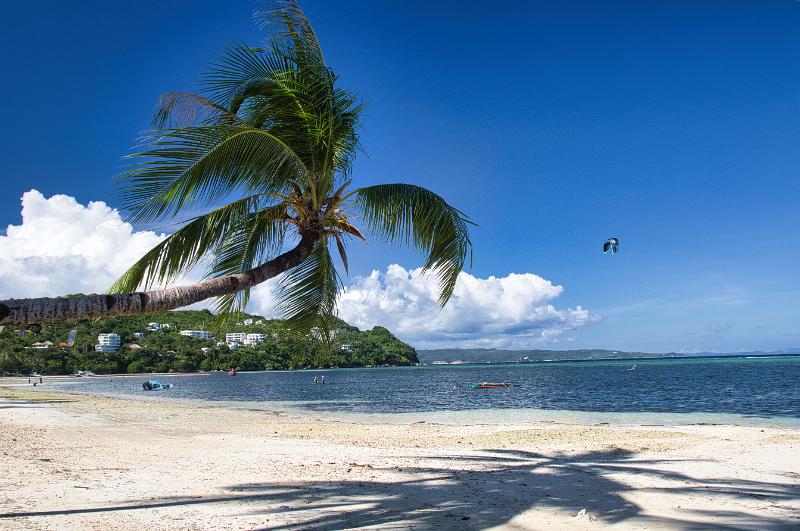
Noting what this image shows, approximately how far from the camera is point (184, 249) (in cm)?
582

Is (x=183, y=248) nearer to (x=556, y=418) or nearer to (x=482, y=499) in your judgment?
(x=482, y=499)

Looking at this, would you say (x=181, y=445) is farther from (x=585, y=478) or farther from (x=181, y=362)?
(x=181, y=362)

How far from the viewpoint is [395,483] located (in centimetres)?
777

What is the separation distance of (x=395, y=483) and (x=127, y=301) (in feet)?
16.3

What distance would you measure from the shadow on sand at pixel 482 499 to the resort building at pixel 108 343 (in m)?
122

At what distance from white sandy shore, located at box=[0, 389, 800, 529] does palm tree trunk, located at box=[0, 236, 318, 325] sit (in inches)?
90.7

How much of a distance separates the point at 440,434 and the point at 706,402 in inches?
825

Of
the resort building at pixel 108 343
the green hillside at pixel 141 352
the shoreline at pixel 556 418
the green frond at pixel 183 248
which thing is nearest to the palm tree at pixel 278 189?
the green frond at pixel 183 248

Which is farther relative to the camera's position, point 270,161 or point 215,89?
point 215,89

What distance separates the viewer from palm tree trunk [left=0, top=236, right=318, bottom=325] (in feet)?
11.4

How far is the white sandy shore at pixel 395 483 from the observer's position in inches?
224

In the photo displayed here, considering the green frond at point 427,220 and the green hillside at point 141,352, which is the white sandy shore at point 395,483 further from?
the green hillside at point 141,352

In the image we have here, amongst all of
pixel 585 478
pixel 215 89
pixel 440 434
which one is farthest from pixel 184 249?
pixel 440 434

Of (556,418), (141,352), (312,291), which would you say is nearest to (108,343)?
(141,352)
